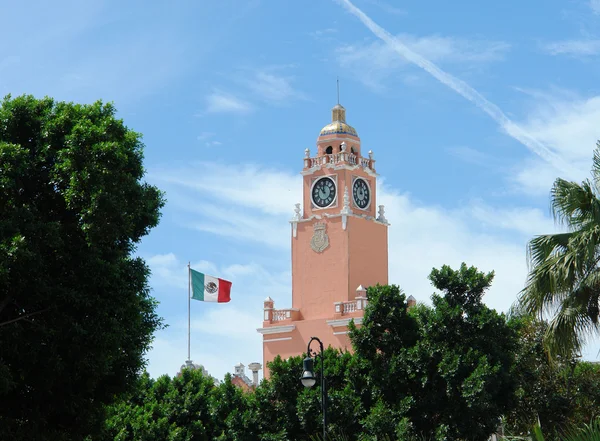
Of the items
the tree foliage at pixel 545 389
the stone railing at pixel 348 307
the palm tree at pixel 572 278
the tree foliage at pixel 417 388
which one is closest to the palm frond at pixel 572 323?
the palm tree at pixel 572 278

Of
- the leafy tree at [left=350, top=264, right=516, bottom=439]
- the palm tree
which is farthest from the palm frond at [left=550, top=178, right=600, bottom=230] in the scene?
the leafy tree at [left=350, top=264, right=516, bottom=439]

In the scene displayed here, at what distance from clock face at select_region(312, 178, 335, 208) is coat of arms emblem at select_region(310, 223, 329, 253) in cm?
124

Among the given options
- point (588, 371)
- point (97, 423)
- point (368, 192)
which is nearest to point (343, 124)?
point (368, 192)

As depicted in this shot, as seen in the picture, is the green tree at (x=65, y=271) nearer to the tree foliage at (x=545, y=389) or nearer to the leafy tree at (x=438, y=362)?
the leafy tree at (x=438, y=362)

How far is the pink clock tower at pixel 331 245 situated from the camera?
60656 millimetres

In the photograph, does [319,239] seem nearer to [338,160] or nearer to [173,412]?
[338,160]

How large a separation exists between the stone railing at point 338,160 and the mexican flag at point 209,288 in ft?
30.2

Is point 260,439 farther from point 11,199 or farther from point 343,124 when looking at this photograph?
point 343,124

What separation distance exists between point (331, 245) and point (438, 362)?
25.1 m

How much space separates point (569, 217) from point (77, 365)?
10.0 m

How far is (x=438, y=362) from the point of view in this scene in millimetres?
37000

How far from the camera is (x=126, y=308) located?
22984 millimetres

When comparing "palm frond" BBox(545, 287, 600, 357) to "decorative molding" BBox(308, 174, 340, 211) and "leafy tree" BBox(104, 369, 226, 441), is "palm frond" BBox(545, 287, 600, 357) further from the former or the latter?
"decorative molding" BBox(308, 174, 340, 211)

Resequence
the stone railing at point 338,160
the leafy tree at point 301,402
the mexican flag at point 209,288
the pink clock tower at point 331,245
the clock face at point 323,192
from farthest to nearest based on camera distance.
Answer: the clock face at point 323,192, the stone railing at point 338,160, the pink clock tower at point 331,245, the mexican flag at point 209,288, the leafy tree at point 301,402
